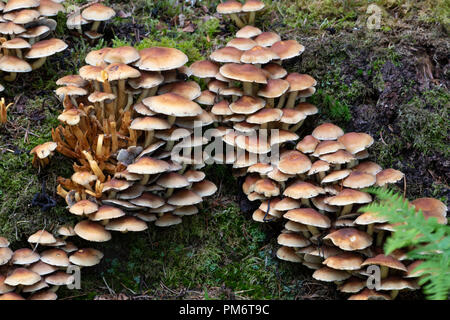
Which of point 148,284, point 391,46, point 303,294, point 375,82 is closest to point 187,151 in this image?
point 148,284

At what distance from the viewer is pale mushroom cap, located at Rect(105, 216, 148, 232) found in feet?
15.3

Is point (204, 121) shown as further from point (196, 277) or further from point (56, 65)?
point (56, 65)

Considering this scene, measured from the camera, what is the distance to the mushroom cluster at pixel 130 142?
15.4ft

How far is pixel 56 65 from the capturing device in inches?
234

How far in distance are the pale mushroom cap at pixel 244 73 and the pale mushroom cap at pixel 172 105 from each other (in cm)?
57

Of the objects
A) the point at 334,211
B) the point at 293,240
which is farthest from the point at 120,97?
the point at 334,211

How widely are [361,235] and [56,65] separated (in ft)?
13.5

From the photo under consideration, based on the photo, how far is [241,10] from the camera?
241 inches

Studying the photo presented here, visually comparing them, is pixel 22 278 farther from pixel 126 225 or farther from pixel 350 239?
pixel 350 239

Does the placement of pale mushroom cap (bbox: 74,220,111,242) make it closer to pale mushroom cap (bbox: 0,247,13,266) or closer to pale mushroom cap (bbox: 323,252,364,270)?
pale mushroom cap (bbox: 0,247,13,266)

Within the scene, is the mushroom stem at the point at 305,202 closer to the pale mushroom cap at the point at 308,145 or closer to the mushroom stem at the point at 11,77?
the pale mushroom cap at the point at 308,145

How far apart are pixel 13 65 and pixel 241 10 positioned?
2.81 meters
